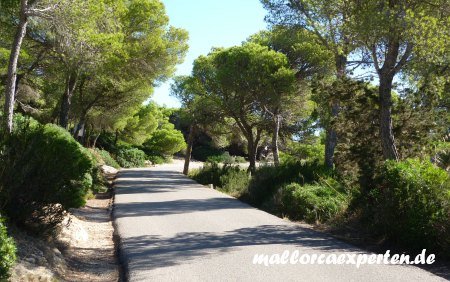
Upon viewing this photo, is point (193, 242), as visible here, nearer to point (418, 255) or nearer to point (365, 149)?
point (418, 255)

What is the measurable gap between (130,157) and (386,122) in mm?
43053

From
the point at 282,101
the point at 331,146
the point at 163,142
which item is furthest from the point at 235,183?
the point at 163,142

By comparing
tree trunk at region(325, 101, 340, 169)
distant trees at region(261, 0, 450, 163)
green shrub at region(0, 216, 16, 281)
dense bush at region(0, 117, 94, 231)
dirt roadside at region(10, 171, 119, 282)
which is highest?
distant trees at region(261, 0, 450, 163)

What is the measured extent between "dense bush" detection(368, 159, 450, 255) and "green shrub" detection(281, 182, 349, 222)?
2.78 metres

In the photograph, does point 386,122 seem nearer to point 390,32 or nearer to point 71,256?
point 390,32

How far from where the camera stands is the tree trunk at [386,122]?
10.7 m

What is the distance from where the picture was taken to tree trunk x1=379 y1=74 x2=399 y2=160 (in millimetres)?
10688

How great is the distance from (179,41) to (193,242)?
16.9 meters

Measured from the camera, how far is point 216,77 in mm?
23203

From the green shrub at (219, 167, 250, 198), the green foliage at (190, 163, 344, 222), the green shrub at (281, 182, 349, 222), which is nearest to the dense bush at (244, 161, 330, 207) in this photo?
the green foliage at (190, 163, 344, 222)

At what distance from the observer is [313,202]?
12555 millimetres

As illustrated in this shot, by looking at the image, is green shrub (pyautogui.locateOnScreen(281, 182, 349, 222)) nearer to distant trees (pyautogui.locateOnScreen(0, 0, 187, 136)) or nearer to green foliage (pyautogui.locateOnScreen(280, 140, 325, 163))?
distant trees (pyautogui.locateOnScreen(0, 0, 187, 136))

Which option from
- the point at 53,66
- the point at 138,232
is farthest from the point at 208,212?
the point at 53,66

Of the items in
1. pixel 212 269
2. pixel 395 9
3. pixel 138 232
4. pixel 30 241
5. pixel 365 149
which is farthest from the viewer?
pixel 365 149
